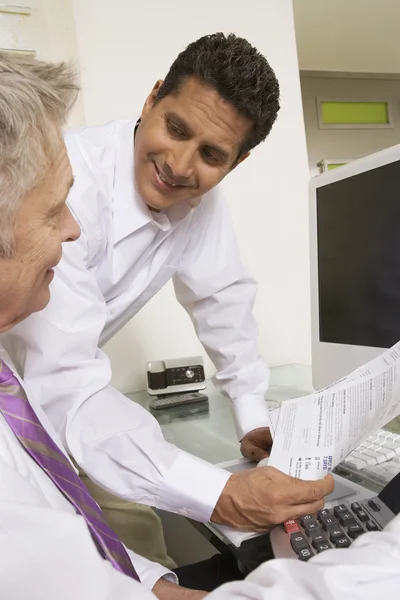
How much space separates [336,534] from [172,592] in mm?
238

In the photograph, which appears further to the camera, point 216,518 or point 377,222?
point 377,222

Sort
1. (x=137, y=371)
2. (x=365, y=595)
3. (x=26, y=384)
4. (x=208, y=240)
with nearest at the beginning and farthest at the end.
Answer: (x=365, y=595) → (x=26, y=384) → (x=208, y=240) → (x=137, y=371)

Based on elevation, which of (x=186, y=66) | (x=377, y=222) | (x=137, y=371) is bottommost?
(x=137, y=371)

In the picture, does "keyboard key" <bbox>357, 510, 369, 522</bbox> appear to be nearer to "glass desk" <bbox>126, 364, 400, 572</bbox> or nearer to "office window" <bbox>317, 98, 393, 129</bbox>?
"glass desk" <bbox>126, 364, 400, 572</bbox>

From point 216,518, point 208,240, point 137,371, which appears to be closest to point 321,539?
point 216,518

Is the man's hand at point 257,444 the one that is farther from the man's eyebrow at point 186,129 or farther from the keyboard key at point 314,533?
the man's eyebrow at point 186,129

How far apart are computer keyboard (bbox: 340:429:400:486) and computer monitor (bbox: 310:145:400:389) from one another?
165mm

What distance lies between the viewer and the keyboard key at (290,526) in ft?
2.07

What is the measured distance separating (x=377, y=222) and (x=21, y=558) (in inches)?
31.5

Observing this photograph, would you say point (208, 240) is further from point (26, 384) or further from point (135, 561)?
point (135, 561)

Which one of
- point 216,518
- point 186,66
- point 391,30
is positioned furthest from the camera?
point 391,30

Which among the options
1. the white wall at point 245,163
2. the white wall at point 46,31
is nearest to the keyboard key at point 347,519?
the white wall at point 245,163

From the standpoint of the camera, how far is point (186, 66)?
1021 millimetres

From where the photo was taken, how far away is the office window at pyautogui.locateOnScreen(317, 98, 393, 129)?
3375 millimetres
